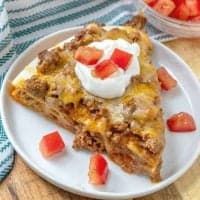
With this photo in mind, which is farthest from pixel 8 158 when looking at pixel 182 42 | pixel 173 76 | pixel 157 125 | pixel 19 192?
pixel 182 42

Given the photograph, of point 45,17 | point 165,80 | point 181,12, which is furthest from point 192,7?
point 45,17

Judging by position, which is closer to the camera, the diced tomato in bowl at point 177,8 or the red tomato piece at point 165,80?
the red tomato piece at point 165,80

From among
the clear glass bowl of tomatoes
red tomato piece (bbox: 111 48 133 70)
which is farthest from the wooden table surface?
the clear glass bowl of tomatoes

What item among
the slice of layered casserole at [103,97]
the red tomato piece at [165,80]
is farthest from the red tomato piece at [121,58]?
the red tomato piece at [165,80]

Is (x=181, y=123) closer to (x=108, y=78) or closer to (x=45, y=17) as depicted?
(x=108, y=78)

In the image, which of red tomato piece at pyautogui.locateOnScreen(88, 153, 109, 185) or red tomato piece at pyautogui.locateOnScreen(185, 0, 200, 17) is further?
red tomato piece at pyautogui.locateOnScreen(185, 0, 200, 17)

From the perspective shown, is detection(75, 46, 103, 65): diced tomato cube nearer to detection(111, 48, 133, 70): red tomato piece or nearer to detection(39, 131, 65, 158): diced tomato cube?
detection(111, 48, 133, 70): red tomato piece

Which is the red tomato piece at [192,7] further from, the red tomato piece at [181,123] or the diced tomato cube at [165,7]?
the red tomato piece at [181,123]
